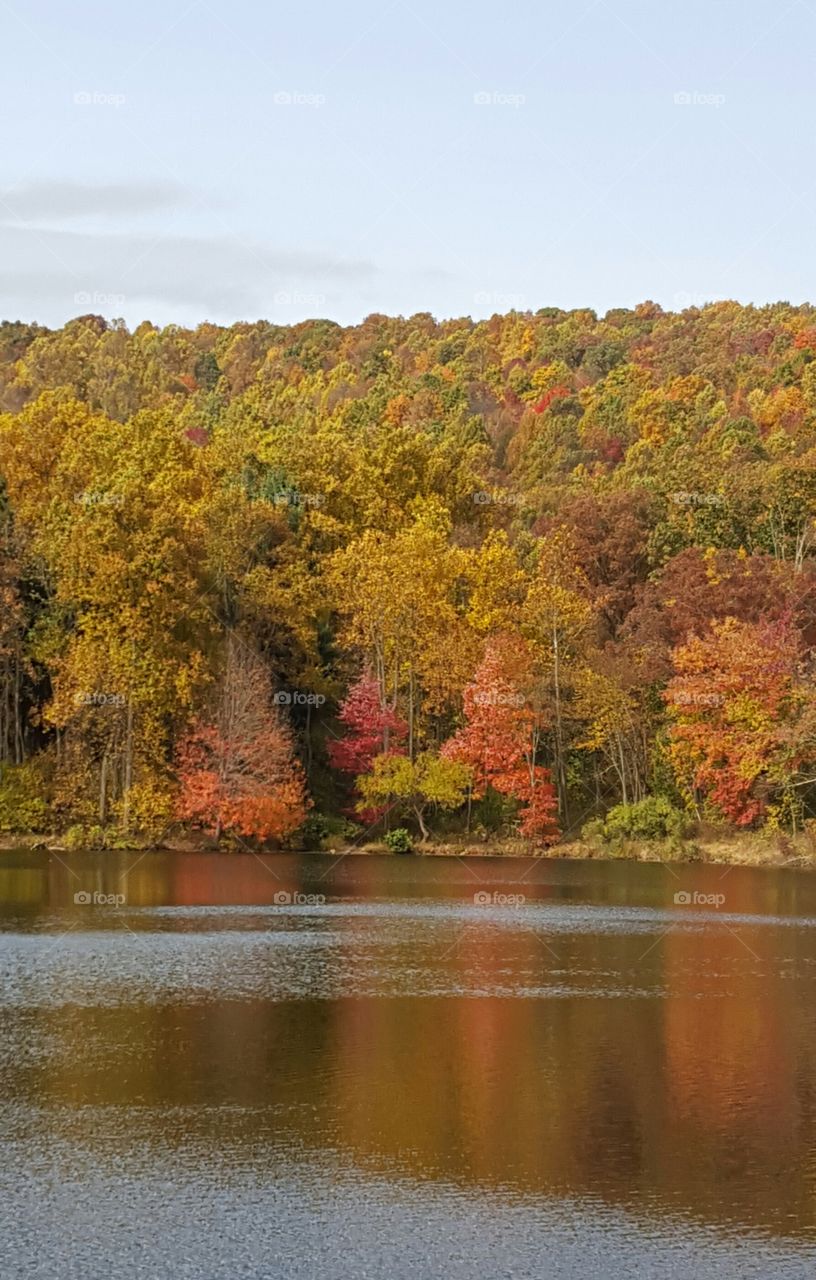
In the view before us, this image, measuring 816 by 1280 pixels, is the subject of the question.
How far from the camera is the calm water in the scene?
48.1 feet

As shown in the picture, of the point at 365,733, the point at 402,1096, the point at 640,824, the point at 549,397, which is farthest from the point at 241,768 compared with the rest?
the point at 549,397

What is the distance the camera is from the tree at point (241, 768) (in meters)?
58.1

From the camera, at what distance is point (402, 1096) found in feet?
65.8

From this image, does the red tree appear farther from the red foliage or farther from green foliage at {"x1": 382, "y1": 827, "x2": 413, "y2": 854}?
the red foliage

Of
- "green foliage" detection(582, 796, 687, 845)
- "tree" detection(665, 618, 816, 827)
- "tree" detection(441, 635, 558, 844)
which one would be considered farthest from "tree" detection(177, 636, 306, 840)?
"tree" detection(665, 618, 816, 827)

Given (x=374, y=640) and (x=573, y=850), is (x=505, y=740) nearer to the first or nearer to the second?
(x=573, y=850)

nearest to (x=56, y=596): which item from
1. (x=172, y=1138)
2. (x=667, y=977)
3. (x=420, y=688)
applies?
(x=420, y=688)

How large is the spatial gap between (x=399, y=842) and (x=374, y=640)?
8.19m

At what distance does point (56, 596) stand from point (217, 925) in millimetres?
26672

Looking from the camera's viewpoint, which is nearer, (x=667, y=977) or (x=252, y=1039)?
(x=252, y=1039)

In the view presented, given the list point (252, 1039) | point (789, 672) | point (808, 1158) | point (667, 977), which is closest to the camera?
point (808, 1158)

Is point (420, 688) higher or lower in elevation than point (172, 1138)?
higher

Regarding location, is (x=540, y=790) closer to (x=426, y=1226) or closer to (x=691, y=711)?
(x=691, y=711)

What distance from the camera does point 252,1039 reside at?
23.3 m
